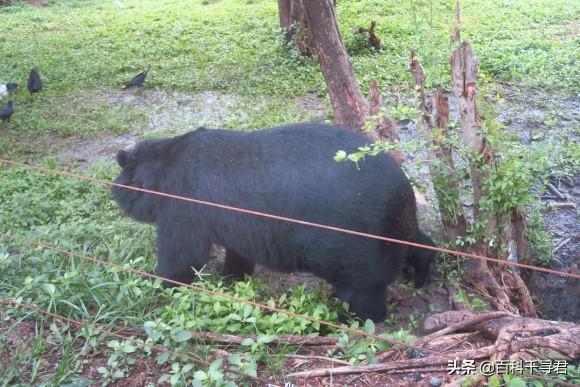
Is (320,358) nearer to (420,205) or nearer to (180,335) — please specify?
(180,335)

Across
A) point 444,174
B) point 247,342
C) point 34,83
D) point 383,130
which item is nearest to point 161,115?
point 34,83

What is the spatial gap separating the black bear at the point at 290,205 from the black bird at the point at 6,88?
5.12 meters

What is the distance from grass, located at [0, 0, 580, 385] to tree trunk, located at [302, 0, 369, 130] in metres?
0.84

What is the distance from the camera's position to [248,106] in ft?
26.1

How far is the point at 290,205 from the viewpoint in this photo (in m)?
3.92

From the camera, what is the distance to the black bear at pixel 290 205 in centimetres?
382

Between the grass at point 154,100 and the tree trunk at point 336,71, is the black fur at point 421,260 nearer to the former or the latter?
the grass at point 154,100

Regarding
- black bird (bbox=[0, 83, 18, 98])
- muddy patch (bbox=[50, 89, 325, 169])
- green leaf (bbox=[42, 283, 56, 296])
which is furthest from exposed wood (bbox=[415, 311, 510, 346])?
black bird (bbox=[0, 83, 18, 98])

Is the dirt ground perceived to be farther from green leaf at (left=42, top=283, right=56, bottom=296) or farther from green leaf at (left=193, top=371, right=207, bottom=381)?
green leaf at (left=193, top=371, right=207, bottom=381)

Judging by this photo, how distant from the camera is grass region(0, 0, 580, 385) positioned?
348 cm

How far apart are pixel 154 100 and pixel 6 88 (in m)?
2.19

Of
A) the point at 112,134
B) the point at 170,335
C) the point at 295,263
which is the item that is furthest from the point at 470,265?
the point at 112,134

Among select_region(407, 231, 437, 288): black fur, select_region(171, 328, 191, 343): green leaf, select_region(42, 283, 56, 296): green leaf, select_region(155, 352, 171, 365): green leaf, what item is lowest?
select_region(407, 231, 437, 288): black fur

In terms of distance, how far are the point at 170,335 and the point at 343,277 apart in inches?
50.6
